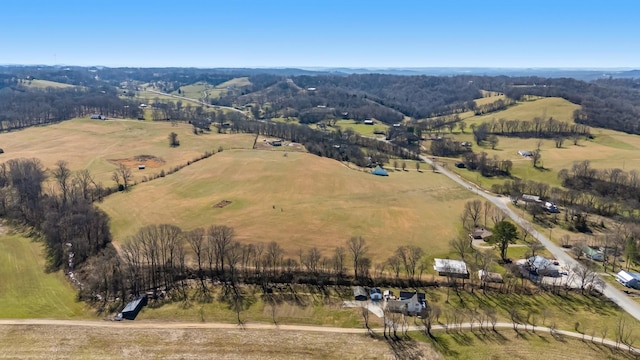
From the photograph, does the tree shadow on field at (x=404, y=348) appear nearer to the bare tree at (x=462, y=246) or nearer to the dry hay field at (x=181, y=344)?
the dry hay field at (x=181, y=344)

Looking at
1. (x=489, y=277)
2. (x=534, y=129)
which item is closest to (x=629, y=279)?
(x=489, y=277)

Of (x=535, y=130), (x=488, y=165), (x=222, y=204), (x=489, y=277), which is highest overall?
(x=535, y=130)

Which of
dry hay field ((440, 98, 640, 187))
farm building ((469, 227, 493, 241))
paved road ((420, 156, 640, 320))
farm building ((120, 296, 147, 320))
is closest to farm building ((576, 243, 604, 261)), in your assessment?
paved road ((420, 156, 640, 320))

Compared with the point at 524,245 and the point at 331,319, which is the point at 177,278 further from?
the point at 524,245

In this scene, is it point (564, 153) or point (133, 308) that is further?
point (564, 153)

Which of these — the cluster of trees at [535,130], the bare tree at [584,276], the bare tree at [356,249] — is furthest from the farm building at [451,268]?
the cluster of trees at [535,130]

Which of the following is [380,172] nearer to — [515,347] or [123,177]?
[123,177]

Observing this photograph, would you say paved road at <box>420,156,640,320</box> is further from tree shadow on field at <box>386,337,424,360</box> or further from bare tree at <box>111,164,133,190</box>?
bare tree at <box>111,164,133,190</box>
